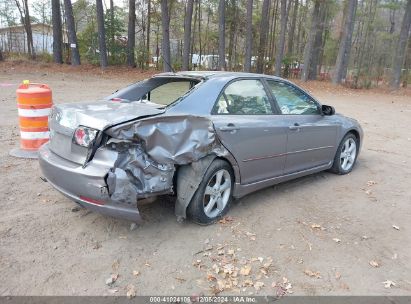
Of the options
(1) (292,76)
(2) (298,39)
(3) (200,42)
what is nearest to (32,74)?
(3) (200,42)

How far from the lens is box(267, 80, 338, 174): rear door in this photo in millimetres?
5035

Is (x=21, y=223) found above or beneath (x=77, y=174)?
beneath

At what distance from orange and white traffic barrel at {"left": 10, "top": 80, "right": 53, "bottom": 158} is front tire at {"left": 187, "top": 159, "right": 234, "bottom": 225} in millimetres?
3192

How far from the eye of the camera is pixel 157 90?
4.88 metres

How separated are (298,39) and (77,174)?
3421 centimetres

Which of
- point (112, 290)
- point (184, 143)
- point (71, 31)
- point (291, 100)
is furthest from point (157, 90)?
point (71, 31)

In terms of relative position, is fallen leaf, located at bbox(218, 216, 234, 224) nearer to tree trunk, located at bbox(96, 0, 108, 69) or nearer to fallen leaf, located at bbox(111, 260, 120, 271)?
fallen leaf, located at bbox(111, 260, 120, 271)

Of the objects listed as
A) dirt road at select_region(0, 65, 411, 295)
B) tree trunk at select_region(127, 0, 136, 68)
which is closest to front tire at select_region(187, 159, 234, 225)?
dirt road at select_region(0, 65, 411, 295)

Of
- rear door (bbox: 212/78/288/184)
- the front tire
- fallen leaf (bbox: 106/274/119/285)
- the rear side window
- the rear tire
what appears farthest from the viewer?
the rear tire

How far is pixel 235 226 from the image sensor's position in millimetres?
4215

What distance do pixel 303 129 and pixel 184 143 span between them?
2.02m

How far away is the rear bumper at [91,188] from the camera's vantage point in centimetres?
342

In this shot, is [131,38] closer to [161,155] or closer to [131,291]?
[161,155]

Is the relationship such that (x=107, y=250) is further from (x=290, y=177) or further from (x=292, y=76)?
(x=292, y=76)
